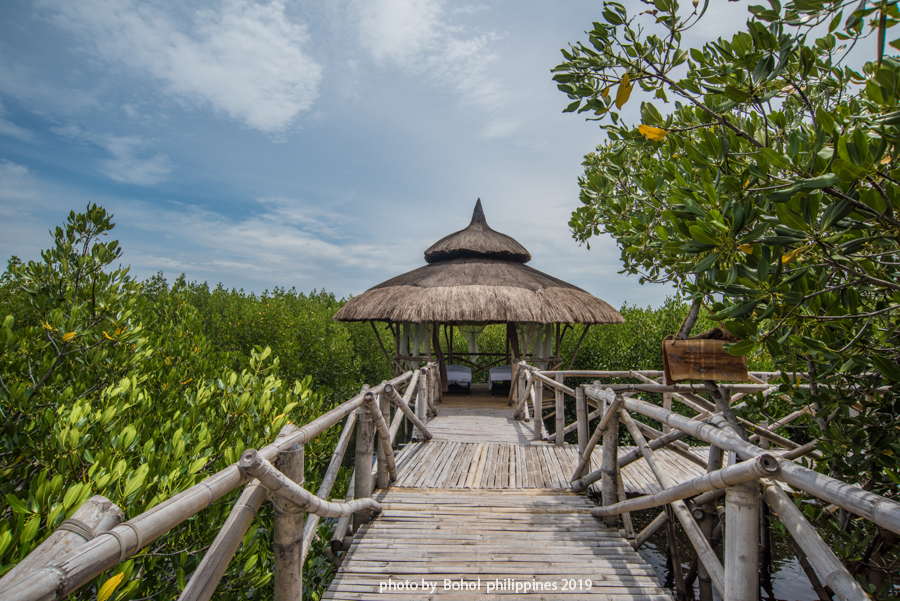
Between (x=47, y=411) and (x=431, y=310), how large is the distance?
261 inches

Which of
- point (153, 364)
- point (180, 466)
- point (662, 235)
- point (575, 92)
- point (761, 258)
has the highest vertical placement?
point (575, 92)

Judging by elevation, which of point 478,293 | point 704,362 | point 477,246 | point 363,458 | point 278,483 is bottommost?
point 363,458

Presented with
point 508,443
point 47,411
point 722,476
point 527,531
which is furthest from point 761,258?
point 508,443

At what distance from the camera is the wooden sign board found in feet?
9.96

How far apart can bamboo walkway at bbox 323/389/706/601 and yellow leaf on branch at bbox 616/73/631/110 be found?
8.94 feet

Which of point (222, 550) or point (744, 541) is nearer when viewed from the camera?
point (222, 550)

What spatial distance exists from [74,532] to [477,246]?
34.2 feet

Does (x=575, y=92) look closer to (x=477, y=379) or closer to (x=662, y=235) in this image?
(x=662, y=235)

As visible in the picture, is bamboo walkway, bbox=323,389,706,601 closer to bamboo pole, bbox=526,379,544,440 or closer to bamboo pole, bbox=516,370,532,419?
bamboo pole, bbox=526,379,544,440

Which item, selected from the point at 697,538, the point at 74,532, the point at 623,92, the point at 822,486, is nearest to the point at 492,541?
the point at 697,538

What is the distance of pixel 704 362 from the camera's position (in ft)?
10.0

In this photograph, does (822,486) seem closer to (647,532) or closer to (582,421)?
(647,532)

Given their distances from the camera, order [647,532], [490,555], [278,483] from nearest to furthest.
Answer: [278,483] → [490,555] → [647,532]

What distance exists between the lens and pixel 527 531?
3213 millimetres
